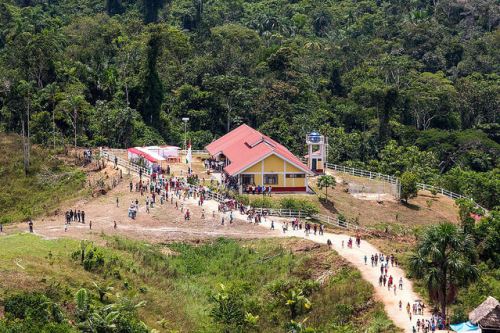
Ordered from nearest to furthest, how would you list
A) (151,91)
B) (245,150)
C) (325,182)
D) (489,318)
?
(489,318) < (325,182) < (245,150) < (151,91)

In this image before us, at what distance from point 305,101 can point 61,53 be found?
1212 inches

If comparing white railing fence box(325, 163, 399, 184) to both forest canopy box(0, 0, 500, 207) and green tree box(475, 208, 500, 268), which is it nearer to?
forest canopy box(0, 0, 500, 207)

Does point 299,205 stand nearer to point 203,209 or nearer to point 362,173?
point 203,209

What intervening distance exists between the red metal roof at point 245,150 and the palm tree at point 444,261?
2852 centimetres

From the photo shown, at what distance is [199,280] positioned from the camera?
5025cm

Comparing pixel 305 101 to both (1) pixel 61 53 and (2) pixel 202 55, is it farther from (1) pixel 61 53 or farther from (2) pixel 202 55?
(1) pixel 61 53

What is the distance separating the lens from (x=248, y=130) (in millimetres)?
78875

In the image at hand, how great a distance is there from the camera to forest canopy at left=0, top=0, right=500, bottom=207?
284ft

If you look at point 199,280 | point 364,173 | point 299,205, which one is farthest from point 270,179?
point 199,280

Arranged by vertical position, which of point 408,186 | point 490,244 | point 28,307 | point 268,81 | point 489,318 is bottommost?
point 489,318

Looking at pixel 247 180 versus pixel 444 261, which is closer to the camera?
pixel 444 261

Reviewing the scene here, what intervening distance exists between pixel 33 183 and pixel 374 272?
3632cm

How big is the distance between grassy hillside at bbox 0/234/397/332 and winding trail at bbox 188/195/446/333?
1.99 feet

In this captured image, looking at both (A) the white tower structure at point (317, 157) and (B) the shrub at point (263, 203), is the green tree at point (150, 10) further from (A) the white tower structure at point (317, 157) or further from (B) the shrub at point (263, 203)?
(B) the shrub at point (263, 203)
